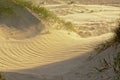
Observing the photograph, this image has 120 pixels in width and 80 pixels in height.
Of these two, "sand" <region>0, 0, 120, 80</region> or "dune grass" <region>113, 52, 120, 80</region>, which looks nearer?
"dune grass" <region>113, 52, 120, 80</region>

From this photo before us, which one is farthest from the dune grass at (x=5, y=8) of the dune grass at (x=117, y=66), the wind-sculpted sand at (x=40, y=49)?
the dune grass at (x=117, y=66)

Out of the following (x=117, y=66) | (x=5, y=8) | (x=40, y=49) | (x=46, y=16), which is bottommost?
(x=40, y=49)

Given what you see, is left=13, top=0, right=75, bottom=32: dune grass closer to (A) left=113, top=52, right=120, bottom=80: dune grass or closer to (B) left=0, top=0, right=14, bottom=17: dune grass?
(B) left=0, top=0, right=14, bottom=17: dune grass

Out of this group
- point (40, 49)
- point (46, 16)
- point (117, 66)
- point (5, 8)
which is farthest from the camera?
point (46, 16)

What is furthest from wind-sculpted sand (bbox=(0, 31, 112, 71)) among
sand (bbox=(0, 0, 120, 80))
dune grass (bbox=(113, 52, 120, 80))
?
dune grass (bbox=(113, 52, 120, 80))

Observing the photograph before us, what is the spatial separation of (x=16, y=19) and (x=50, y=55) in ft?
8.34

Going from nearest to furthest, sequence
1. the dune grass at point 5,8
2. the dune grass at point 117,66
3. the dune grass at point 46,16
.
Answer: the dune grass at point 117,66
the dune grass at point 5,8
the dune grass at point 46,16

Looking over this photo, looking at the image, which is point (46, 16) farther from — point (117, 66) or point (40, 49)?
point (117, 66)

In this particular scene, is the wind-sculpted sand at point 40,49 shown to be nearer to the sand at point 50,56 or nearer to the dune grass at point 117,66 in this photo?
the sand at point 50,56

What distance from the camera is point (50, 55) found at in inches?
403

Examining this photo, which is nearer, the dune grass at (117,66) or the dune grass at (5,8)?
the dune grass at (117,66)

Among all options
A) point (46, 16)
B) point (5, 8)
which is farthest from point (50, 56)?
point (5, 8)

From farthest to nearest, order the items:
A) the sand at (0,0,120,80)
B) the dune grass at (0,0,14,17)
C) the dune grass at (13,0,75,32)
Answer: the dune grass at (13,0,75,32) < the dune grass at (0,0,14,17) < the sand at (0,0,120,80)

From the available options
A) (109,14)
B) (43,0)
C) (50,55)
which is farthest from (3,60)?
(43,0)
